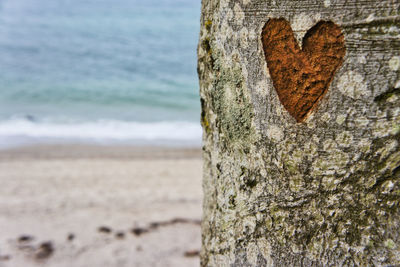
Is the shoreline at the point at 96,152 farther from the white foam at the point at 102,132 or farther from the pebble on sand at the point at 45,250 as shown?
the pebble on sand at the point at 45,250

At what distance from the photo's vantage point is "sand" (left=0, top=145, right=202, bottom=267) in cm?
427

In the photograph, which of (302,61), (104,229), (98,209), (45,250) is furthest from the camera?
(98,209)

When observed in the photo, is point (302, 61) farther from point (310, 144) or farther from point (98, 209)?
point (98, 209)

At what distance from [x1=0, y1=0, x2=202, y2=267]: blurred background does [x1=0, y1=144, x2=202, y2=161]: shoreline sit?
2 cm

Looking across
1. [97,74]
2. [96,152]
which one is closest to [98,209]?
[96,152]

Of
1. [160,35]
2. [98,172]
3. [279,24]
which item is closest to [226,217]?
[279,24]

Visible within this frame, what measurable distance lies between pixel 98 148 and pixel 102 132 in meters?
1.17

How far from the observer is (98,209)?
5.41 meters

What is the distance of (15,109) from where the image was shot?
37.9 feet

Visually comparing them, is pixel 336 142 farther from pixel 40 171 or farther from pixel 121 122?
pixel 121 122

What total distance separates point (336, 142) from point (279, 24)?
0.95 feet

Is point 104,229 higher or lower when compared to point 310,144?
lower

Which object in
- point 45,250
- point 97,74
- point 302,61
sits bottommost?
point 45,250

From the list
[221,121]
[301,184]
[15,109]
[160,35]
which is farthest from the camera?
[160,35]
